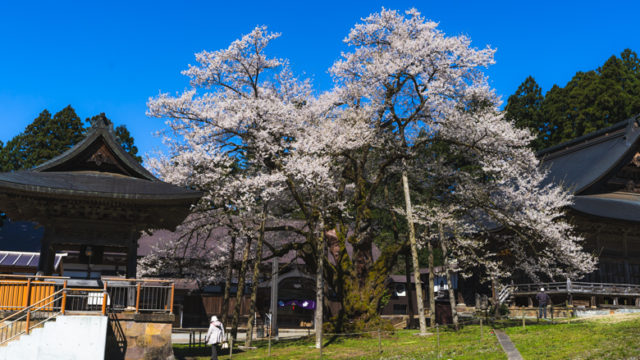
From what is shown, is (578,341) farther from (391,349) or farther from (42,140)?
(42,140)

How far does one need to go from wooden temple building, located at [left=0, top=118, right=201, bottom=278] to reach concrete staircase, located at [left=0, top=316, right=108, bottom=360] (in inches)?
130

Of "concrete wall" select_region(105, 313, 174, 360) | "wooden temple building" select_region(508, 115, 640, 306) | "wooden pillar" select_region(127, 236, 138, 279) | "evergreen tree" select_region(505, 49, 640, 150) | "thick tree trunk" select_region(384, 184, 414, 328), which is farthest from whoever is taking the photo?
"evergreen tree" select_region(505, 49, 640, 150)

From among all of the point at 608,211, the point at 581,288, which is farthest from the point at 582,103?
the point at 581,288

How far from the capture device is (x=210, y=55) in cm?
2605

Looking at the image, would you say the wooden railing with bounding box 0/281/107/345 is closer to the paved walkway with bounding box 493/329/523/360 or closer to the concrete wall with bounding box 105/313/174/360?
the concrete wall with bounding box 105/313/174/360

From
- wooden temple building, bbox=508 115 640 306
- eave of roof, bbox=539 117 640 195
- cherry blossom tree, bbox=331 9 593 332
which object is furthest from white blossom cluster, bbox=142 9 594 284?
eave of roof, bbox=539 117 640 195

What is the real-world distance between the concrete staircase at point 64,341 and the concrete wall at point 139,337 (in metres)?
1.08

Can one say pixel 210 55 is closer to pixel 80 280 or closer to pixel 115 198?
pixel 115 198

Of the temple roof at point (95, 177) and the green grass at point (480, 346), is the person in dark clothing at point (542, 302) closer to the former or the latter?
the green grass at point (480, 346)

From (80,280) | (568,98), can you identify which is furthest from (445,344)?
(568,98)

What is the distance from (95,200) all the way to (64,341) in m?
4.87

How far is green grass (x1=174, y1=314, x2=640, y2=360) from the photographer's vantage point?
15.9m

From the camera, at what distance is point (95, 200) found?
1894cm

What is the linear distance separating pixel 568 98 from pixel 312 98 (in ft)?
142
